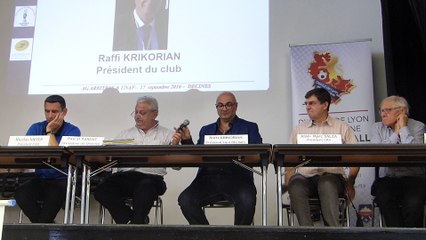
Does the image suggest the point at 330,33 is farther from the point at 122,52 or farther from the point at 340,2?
the point at 122,52

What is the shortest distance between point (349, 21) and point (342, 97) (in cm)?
78

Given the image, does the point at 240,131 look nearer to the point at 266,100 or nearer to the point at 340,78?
the point at 266,100

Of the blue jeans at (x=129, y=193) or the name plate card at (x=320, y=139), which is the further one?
the blue jeans at (x=129, y=193)

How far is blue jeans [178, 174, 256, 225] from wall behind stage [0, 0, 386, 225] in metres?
1.20

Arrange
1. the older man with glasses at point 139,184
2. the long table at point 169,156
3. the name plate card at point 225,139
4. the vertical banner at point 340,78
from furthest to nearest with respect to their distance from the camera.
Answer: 1. the vertical banner at point 340,78
2. the older man with glasses at point 139,184
3. the name plate card at point 225,139
4. the long table at point 169,156

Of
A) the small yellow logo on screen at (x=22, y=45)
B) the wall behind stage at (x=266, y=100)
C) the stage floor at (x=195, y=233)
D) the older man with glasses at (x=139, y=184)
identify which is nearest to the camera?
the stage floor at (x=195, y=233)

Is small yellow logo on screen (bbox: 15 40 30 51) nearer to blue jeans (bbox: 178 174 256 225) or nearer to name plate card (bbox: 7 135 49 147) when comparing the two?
name plate card (bbox: 7 135 49 147)

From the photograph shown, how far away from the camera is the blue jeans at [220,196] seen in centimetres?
336

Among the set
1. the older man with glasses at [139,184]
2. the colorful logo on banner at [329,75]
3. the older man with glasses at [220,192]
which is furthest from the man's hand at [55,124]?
the colorful logo on banner at [329,75]

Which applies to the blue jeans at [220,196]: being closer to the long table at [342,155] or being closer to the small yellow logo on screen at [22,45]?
the long table at [342,155]

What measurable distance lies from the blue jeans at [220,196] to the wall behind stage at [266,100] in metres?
1.20

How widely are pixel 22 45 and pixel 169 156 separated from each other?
106 inches

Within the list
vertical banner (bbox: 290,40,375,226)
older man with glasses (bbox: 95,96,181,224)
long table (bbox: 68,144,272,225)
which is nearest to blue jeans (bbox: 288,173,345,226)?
long table (bbox: 68,144,272,225)

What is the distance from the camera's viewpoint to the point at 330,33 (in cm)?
489
